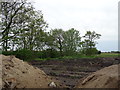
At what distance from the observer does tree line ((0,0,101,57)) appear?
68.7 feet

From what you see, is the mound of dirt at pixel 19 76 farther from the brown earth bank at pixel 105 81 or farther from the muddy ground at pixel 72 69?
the brown earth bank at pixel 105 81

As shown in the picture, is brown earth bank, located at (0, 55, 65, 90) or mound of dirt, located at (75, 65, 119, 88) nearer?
mound of dirt, located at (75, 65, 119, 88)

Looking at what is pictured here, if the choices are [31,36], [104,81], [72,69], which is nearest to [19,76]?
[104,81]

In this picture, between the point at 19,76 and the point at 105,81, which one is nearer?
the point at 105,81

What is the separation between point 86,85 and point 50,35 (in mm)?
18354

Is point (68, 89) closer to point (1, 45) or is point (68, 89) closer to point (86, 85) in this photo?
point (86, 85)

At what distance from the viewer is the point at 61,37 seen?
2475cm

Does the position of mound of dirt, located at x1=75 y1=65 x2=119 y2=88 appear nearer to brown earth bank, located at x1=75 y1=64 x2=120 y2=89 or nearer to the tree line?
brown earth bank, located at x1=75 y1=64 x2=120 y2=89

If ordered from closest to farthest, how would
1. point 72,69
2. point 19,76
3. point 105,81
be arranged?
point 105,81 → point 19,76 → point 72,69

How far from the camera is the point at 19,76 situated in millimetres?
6855

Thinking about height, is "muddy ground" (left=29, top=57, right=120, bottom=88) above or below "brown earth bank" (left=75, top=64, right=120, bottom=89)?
below

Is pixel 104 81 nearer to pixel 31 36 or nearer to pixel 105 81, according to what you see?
pixel 105 81

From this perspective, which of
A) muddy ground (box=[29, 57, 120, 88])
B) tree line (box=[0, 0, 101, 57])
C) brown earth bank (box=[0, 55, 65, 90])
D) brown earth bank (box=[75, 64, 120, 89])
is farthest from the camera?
tree line (box=[0, 0, 101, 57])

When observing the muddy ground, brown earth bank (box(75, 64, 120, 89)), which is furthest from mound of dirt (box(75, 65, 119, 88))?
the muddy ground
